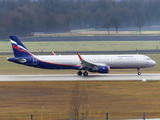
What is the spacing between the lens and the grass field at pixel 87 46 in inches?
3878

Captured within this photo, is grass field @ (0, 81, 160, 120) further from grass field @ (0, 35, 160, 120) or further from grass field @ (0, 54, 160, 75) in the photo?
grass field @ (0, 54, 160, 75)

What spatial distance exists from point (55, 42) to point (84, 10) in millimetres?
21026

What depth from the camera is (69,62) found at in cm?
5253

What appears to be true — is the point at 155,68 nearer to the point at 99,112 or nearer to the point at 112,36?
the point at 99,112

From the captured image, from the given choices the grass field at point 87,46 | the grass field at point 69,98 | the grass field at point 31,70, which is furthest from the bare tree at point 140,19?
the grass field at point 69,98

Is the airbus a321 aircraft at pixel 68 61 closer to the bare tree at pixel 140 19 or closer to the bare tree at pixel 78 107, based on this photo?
the bare tree at pixel 78 107

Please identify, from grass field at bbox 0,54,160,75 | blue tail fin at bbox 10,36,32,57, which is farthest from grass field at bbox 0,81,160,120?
grass field at bbox 0,54,160,75

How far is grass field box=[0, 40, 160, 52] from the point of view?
98500mm

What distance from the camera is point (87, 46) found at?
103 metres

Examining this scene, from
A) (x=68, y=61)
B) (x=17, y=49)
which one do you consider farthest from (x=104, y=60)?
(x=17, y=49)

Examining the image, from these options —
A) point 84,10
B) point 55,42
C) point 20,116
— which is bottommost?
point 20,116

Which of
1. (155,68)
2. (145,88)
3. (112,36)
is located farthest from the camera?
(112,36)

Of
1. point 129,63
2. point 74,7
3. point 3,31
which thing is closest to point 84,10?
point 74,7

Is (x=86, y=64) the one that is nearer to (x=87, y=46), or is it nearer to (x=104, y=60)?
(x=104, y=60)
